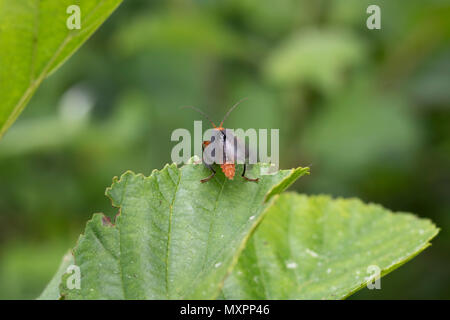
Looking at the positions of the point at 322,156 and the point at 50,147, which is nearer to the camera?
the point at 50,147

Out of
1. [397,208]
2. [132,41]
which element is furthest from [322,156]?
[132,41]

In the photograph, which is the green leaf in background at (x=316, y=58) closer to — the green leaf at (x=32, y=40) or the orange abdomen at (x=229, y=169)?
the orange abdomen at (x=229, y=169)

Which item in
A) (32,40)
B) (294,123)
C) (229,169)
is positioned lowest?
(229,169)

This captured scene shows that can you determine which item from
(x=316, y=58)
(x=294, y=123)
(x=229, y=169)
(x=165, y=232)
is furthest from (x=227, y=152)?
(x=294, y=123)

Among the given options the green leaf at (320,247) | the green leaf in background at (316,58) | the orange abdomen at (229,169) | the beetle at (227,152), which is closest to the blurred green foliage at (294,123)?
the green leaf in background at (316,58)

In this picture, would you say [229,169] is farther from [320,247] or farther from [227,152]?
[320,247]

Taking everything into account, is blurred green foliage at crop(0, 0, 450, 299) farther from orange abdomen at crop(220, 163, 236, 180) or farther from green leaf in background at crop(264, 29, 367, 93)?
orange abdomen at crop(220, 163, 236, 180)

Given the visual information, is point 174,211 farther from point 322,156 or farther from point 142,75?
point 142,75
